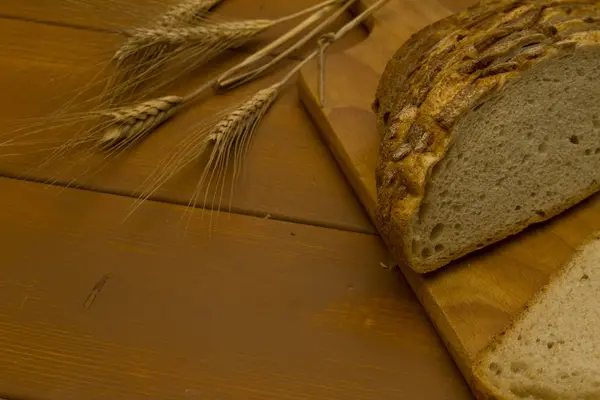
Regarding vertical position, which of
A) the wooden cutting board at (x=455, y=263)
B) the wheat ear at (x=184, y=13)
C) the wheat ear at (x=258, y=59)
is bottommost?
the wooden cutting board at (x=455, y=263)

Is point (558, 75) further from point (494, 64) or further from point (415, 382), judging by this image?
point (415, 382)

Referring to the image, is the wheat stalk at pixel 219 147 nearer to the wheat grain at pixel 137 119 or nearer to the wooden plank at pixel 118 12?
the wheat grain at pixel 137 119

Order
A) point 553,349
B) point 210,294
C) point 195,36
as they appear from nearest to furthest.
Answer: point 553,349, point 210,294, point 195,36

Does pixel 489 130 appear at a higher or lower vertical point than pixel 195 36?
lower

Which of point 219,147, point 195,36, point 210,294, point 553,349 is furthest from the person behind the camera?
point 195,36

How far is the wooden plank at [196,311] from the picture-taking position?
1.13m

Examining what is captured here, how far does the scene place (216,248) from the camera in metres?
1.30

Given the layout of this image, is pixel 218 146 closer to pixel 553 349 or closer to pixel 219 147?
pixel 219 147

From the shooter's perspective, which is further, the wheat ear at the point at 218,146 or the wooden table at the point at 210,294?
the wheat ear at the point at 218,146

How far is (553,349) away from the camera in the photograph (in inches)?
43.9

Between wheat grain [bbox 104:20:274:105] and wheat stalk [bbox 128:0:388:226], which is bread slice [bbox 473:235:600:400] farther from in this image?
wheat grain [bbox 104:20:274:105]

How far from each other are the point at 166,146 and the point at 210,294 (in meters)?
0.36

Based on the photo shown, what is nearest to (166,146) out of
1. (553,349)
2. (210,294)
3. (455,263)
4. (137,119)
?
(137,119)

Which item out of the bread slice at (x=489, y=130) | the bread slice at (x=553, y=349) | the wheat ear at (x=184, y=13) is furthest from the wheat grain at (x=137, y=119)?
the bread slice at (x=553, y=349)
